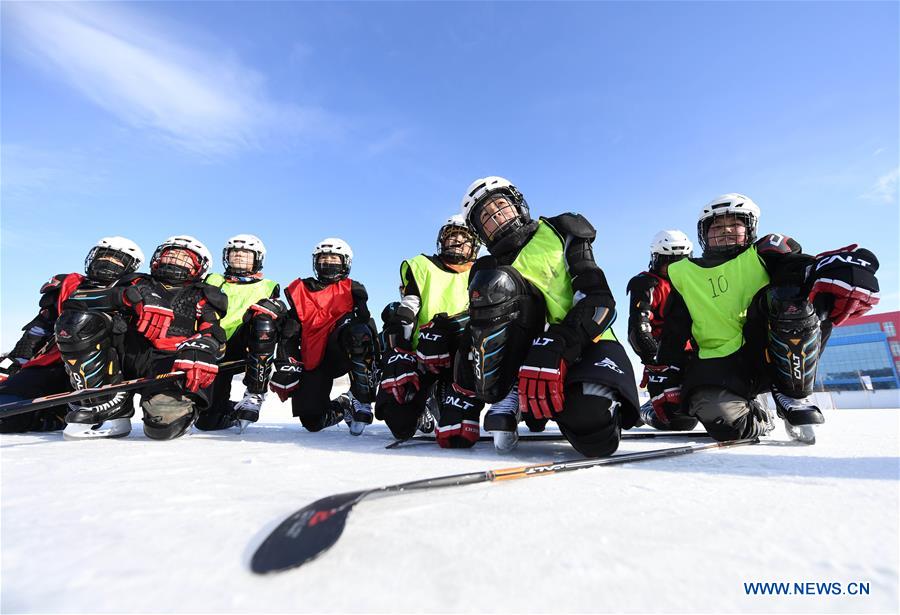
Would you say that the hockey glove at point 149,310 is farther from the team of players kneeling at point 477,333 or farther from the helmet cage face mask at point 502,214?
the helmet cage face mask at point 502,214

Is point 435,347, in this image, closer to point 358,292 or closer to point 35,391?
point 358,292

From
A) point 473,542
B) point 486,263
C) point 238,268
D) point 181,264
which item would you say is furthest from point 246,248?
point 473,542

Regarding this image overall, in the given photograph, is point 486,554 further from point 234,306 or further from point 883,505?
point 234,306

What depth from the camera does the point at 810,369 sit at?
2787 mm

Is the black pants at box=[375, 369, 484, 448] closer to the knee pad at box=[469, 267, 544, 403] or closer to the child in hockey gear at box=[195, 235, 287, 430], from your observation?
the knee pad at box=[469, 267, 544, 403]

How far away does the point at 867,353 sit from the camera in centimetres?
3866

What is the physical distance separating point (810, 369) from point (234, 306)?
5.13 m

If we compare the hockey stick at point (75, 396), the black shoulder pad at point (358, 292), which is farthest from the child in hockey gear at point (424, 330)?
the hockey stick at point (75, 396)

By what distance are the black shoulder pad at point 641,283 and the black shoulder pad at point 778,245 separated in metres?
1.39

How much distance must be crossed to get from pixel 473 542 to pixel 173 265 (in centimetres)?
419

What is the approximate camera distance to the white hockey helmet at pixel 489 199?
9.73 feet

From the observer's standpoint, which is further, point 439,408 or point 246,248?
point 246,248

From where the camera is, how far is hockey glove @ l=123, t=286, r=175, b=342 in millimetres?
3660

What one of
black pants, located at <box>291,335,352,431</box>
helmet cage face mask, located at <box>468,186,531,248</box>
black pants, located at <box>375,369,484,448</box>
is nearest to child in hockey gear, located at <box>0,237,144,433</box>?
black pants, located at <box>291,335,352,431</box>
